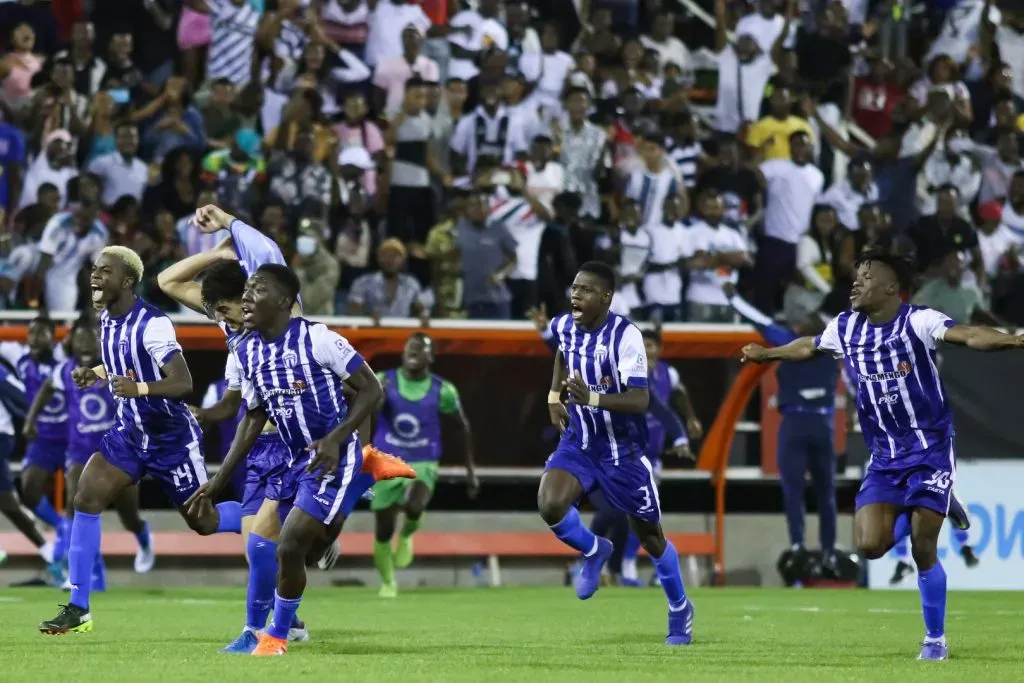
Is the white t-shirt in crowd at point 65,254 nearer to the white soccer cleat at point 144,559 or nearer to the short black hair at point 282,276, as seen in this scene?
the white soccer cleat at point 144,559

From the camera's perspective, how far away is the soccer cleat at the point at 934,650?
33.4 feet

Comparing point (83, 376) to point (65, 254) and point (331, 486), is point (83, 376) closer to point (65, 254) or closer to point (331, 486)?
point (331, 486)

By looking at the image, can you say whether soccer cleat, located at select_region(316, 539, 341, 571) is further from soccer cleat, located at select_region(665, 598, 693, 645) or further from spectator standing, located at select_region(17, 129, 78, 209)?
spectator standing, located at select_region(17, 129, 78, 209)

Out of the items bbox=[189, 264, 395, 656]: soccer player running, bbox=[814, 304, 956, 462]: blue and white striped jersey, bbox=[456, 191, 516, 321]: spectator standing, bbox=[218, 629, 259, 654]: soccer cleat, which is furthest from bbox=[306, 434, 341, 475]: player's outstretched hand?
bbox=[456, 191, 516, 321]: spectator standing

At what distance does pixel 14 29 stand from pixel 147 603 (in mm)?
8390

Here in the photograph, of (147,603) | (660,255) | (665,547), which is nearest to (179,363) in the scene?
(665,547)

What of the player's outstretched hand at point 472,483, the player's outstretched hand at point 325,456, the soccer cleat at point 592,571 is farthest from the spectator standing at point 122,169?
the player's outstretched hand at point 325,456

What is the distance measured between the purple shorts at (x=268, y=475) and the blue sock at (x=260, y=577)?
0.24m

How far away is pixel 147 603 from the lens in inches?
615

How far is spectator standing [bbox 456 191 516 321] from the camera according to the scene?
1975 centimetres

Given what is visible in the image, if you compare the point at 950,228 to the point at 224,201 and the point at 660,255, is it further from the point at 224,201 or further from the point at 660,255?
the point at 224,201

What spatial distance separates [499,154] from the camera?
69.5 ft

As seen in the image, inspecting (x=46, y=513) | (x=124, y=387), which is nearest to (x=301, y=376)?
(x=124, y=387)

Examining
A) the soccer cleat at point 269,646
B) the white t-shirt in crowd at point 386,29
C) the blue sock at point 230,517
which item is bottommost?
the soccer cleat at point 269,646
